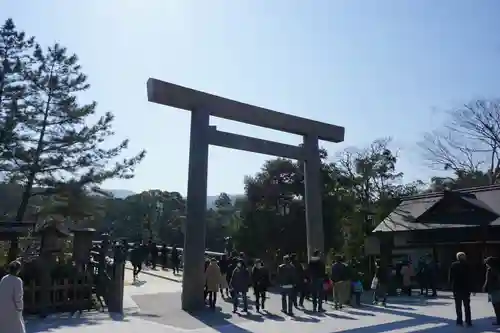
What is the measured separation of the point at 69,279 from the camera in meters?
14.1

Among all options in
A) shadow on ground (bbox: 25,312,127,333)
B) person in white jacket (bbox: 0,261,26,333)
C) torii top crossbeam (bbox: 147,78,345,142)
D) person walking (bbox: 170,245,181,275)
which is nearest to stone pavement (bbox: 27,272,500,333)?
shadow on ground (bbox: 25,312,127,333)

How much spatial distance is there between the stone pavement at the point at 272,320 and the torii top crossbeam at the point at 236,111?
6156mm

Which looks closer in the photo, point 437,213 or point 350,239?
point 437,213

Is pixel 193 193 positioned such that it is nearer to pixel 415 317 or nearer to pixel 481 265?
pixel 415 317

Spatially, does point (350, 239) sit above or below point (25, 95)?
below

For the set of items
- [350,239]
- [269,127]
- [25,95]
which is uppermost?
[25,95]

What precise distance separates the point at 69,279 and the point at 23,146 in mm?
10389

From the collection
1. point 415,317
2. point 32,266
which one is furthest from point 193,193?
point 415,317

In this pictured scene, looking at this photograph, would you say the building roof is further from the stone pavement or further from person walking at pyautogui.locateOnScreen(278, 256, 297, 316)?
person walking at pyautogui.locateOnScreen(278, 256, 297, 316)

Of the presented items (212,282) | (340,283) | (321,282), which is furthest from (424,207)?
(212,282)

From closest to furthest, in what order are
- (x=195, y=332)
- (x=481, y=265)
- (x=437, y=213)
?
(x=195, y=332), (x=481, y=265), (x=437, y=213)

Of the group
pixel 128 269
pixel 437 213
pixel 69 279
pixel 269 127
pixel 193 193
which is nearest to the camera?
pixel 69 279

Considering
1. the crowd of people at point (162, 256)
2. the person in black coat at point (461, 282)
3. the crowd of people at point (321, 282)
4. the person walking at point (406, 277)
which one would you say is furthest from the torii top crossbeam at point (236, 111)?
the crowd of people at point (162, 256)

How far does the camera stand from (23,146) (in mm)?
22234
